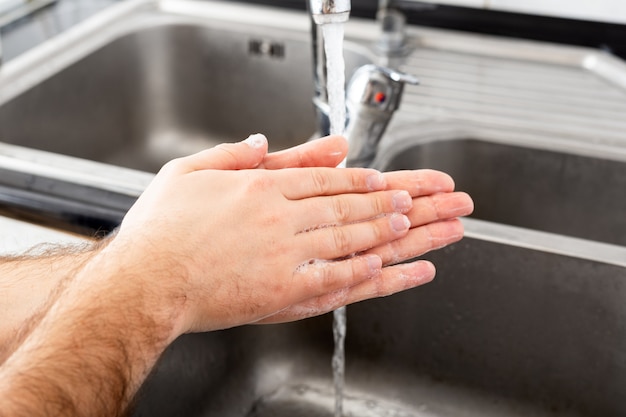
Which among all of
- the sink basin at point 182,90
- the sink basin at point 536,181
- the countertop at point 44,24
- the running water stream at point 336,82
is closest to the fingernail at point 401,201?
the running water stream at point 336,82

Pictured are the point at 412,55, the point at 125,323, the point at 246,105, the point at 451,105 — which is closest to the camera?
the point at 125,323

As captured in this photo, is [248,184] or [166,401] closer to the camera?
[248,184]

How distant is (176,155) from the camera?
133 centimetres

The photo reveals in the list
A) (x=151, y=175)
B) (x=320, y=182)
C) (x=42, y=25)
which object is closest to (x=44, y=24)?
(x=42, y=25)

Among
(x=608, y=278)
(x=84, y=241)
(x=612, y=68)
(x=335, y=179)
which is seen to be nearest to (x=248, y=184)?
(x=335, y=179)

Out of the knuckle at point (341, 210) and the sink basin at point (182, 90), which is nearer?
the knuckle at point (341, 210)

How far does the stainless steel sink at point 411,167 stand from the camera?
837mm

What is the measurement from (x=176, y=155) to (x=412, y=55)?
1.44 feet

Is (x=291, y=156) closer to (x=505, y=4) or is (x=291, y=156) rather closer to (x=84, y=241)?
(x=84, y=241)

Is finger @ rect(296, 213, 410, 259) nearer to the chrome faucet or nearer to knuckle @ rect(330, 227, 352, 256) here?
knuckle @ rect(330, 227, 352, 256)

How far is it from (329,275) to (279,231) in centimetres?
6

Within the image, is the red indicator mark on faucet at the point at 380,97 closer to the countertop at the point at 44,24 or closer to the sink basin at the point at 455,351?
the sink basin at the point at 455,351

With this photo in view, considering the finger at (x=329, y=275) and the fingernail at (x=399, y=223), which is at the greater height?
the fingernail at (x=399, y=223)

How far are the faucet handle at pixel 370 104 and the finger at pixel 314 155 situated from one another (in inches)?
5.4
